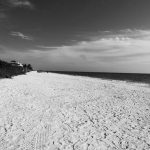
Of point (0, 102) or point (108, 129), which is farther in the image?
point (0, 102)

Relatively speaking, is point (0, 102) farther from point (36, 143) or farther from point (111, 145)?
point (111, 145)

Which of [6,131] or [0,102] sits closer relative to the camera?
[6,131]

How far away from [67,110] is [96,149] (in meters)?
4.68

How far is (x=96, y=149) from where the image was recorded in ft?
18.3

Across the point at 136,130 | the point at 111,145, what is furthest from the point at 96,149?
the point at 136,130

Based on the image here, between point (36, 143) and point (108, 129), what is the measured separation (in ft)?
10.4

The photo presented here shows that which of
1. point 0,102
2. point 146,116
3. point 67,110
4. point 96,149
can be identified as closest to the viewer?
point 96,149

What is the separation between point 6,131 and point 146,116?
7.26m

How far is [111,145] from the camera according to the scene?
587cm

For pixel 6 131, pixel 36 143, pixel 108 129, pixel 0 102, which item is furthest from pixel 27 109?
pixel 108 129

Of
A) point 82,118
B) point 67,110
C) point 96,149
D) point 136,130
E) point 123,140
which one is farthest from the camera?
point 67,110

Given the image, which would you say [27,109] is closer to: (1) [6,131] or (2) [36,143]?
(1) [6,131]

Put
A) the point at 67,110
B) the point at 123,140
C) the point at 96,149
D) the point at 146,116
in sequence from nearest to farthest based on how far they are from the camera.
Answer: the point at 96,149 < the point at 123,140 < the point at 146,116 < the point at 67,110

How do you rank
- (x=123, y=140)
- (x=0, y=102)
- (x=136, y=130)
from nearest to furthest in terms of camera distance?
(x=123, y=140), (x=136, y=130), (x=0, y=102)
